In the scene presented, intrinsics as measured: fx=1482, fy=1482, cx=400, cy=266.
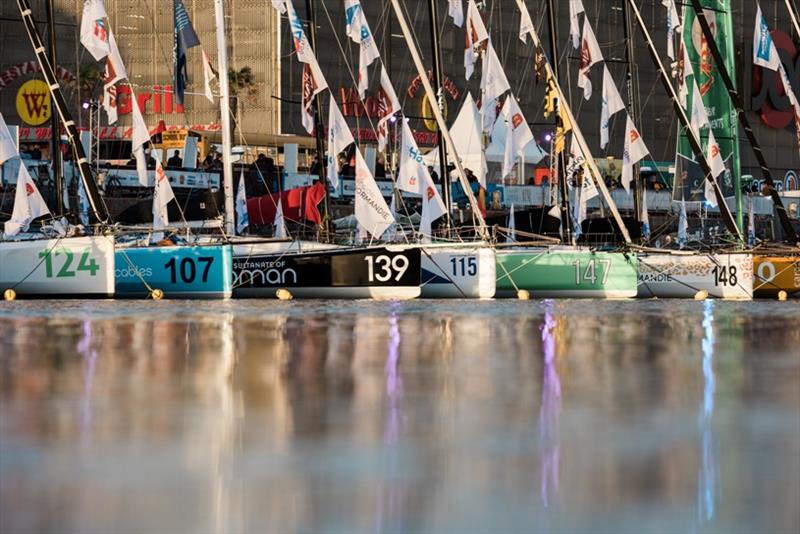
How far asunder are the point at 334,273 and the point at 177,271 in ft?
11.9

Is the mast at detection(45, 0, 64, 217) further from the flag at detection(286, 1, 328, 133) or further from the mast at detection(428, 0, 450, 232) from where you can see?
the mast at detection(428, 0, 450, 232)

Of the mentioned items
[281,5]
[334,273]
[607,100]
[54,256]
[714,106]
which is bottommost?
[334,273]

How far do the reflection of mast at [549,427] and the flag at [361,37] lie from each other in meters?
19.9

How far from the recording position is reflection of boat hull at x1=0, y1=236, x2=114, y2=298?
1246 inches

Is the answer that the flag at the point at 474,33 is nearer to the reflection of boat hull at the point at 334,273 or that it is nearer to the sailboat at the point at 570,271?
the sailboat at the point at 570,271

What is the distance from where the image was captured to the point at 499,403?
38.1ft

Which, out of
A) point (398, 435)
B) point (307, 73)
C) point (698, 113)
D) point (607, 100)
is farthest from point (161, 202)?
point (398, 435)

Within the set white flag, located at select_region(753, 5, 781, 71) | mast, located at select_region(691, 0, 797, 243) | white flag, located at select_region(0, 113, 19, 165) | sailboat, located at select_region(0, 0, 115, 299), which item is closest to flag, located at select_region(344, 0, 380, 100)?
sailboat, located at select_region(0, 0, 115, 299)

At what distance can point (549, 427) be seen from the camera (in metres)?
10.2

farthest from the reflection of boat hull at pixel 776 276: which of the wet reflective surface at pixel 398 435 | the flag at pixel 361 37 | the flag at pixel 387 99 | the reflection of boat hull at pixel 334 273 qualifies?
the wet reflective surface at pixel 398 435

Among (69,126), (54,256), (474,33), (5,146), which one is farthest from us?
(474,33)

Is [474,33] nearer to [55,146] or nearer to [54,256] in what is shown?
[55,146]

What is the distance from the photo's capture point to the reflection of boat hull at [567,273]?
36812 millimetres

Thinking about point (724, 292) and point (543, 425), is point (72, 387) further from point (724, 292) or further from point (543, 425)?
point (724, 292)
